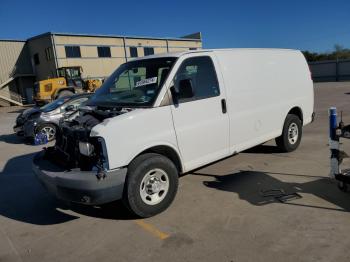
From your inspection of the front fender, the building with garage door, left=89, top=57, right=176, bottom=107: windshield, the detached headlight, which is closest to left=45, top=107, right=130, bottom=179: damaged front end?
the detached headlight

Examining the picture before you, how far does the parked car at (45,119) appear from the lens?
1084 cm

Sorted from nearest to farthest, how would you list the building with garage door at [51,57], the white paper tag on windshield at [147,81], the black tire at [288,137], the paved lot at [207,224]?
the paved lot at [207,224] < the white paper tag on windshield at [147,81] < the black tire at [288,137] < the building with garage door at [51,57]

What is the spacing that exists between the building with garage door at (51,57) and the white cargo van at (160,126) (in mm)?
35599

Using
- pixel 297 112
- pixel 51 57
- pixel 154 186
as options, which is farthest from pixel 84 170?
pixel 51 57

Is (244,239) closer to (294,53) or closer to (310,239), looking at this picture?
(310,239)

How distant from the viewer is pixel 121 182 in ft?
13.5

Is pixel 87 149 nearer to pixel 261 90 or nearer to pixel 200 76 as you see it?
pixel 200 76

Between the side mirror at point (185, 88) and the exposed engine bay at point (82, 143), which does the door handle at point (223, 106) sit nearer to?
the side mirror at point (185, 88)

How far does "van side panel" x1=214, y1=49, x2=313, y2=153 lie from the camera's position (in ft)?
18.2

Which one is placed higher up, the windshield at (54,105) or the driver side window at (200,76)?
the driver side window at (200,76)

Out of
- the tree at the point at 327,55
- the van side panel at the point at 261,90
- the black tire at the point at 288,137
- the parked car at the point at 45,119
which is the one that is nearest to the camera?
the van side panel at the point at 261,90

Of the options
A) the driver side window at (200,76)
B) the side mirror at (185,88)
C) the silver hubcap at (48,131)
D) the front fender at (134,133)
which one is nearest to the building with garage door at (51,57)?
the silver hubcap at (48,131)

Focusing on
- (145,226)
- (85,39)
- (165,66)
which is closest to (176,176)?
(145,226)

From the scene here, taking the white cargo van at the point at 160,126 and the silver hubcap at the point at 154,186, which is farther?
the silver hubcap at the point at 154,186
